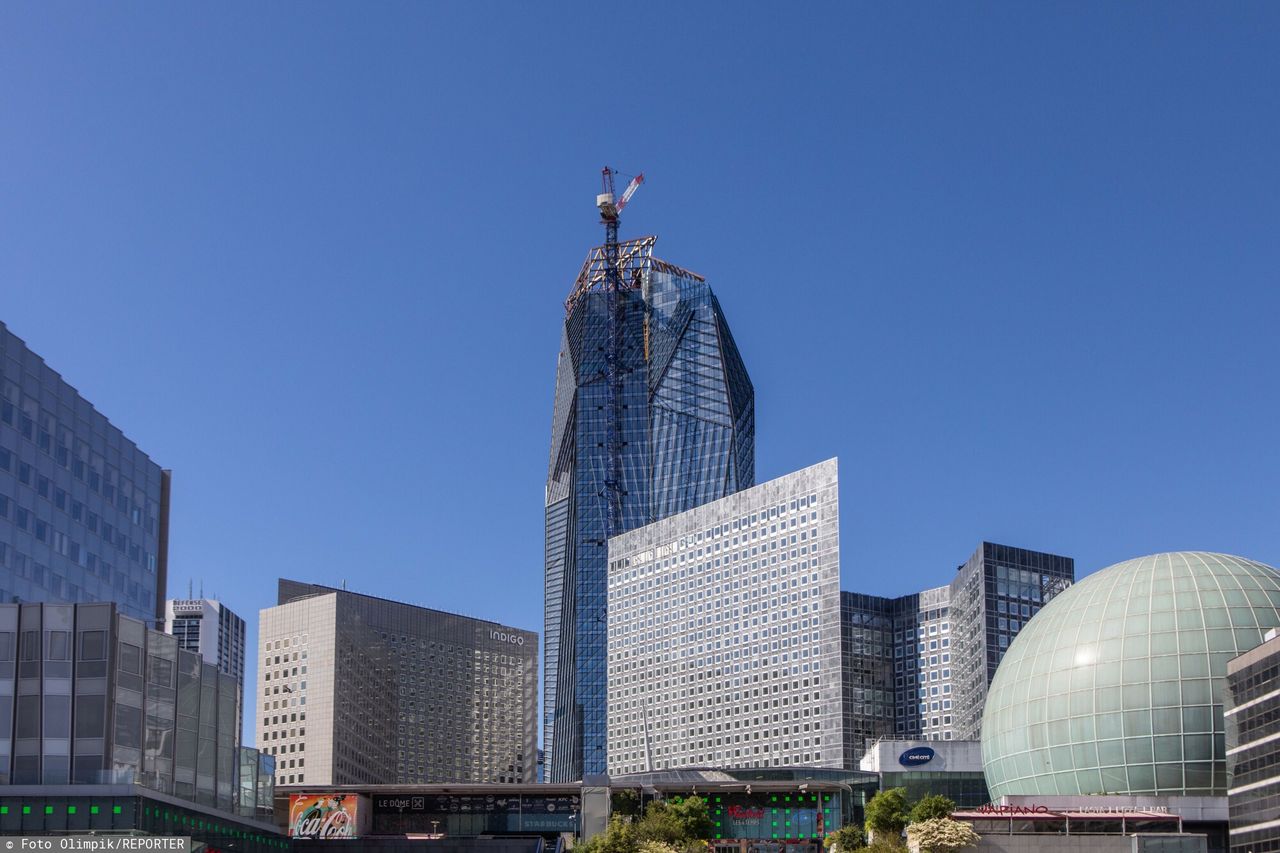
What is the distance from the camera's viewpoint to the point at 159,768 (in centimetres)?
8588

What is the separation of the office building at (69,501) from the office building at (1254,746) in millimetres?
68979

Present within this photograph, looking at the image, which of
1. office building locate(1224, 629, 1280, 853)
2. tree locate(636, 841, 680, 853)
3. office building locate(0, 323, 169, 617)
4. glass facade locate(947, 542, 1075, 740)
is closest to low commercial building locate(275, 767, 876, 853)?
glass facade locate(947, 542, 1075, 740)

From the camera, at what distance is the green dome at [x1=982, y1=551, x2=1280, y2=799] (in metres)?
99.9

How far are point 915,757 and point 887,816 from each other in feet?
217

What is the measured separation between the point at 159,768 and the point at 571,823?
7991 cm

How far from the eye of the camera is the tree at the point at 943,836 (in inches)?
3708

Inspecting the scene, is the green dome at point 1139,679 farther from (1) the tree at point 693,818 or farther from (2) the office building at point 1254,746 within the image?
(1) the tree at point 693,818

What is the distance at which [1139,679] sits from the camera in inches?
3979

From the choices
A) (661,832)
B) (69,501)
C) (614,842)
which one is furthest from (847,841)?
(69,501)

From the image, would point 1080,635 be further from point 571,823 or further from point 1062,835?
point 571,823

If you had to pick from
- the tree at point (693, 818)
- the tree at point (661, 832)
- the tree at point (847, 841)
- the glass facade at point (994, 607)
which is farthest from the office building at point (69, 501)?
the glass facade at point (994, 607)

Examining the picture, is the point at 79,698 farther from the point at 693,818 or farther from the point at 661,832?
the point at 693,818

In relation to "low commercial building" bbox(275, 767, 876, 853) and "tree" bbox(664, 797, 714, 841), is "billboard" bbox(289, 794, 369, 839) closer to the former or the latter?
"low commercial building" bbox(275, 767, 876, 853)

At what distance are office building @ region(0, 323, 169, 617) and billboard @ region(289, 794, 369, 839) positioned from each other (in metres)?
39.3
